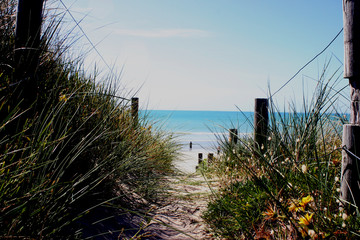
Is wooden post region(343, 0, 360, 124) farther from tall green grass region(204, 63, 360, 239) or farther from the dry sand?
the dry sand

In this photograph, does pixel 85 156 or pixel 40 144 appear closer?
pixel 40 144

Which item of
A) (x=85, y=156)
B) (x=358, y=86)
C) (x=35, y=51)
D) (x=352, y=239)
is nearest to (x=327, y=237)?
(x=352, y=239)

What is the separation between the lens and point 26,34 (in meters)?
2.56

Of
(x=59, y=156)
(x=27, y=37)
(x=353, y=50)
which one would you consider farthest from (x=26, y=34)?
(x=353, y=50)

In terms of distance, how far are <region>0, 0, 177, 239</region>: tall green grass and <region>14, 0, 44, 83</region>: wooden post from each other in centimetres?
11

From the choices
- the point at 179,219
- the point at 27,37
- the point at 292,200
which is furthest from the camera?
the point at 179,219

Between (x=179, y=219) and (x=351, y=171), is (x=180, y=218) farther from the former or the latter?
(x=351, y=171)

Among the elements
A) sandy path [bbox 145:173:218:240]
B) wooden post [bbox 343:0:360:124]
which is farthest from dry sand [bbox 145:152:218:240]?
wooden post [bbox 343:0:360:124]

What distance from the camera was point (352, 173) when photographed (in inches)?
79.5

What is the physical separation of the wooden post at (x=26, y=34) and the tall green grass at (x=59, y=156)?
0.11 metres

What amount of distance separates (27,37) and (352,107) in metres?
2.74

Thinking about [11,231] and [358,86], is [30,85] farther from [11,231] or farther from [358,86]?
[358,86]

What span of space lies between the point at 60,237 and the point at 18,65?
1496 mm

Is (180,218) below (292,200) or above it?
below
